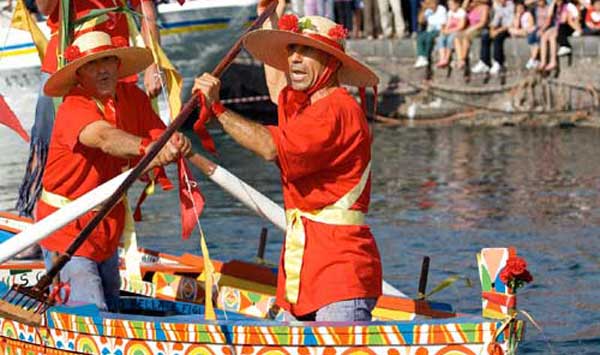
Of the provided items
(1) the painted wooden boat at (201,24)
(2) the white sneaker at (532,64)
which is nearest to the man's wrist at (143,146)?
(1) the painted wooden boat at (201,24)

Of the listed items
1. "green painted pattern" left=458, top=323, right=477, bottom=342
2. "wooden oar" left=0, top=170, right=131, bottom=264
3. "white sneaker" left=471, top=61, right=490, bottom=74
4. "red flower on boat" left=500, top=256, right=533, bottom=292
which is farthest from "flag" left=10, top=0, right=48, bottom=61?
"white sneaker" left=471, top=61, right=490, bottom=74

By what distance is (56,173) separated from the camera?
7898mm

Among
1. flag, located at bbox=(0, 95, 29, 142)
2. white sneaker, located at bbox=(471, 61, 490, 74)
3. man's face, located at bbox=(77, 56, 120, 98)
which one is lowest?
white sneaker, located at bbox=(471, 61, 490, 74)

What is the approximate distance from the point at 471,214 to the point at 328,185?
7918 mm

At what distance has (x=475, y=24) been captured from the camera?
23250 mm

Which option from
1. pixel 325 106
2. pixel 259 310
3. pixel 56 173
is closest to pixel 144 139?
pixel 56 173

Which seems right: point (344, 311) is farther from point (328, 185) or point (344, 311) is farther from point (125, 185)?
point (125, 185)

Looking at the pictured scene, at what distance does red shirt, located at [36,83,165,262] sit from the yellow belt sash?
0.09ft

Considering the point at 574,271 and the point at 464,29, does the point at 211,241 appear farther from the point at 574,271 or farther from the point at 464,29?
the point at 464,29

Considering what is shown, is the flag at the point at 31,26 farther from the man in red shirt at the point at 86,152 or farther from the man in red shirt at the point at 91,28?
the man in red shirt at the point at 86,152

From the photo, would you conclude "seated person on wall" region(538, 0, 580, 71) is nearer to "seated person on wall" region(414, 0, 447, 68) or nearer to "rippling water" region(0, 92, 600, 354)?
"rippling water" region(0, 92, 600, 354)

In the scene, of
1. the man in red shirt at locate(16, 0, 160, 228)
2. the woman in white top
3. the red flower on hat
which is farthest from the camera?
the woman in white top

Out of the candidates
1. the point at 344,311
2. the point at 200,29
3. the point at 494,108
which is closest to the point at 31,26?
the point at 344,311

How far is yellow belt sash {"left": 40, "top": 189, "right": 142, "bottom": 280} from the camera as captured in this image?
7895 millimetres
